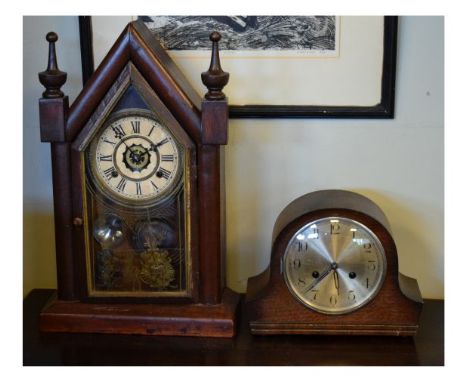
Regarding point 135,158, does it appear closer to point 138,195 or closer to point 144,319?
point 138,195

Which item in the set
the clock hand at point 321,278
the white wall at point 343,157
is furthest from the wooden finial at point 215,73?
the clock hand at point 321,278

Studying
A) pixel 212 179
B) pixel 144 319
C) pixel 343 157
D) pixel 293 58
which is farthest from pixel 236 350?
pixel 293 58

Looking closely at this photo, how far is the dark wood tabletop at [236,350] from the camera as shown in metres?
1.51

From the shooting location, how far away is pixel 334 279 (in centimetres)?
157

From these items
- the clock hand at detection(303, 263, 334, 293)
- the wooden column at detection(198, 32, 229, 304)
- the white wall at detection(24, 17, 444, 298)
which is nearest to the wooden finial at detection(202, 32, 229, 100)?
the wooden column at detection(198, 32, 229, 304)

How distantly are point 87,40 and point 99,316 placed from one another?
22.7 inches

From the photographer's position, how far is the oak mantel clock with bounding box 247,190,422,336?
1.56 metres

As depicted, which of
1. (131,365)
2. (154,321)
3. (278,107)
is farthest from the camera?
(278,107)

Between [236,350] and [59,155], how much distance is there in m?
0.51

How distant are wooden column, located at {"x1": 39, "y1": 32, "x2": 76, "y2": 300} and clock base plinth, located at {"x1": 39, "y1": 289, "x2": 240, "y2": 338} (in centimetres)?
5

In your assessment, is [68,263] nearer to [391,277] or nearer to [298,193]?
[298,193]

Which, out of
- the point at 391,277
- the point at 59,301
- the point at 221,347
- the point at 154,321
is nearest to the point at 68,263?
the point at 59,301

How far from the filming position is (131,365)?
4.93 feet

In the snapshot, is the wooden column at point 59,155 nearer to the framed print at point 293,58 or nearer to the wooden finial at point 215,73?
the framed print at point 293,58
